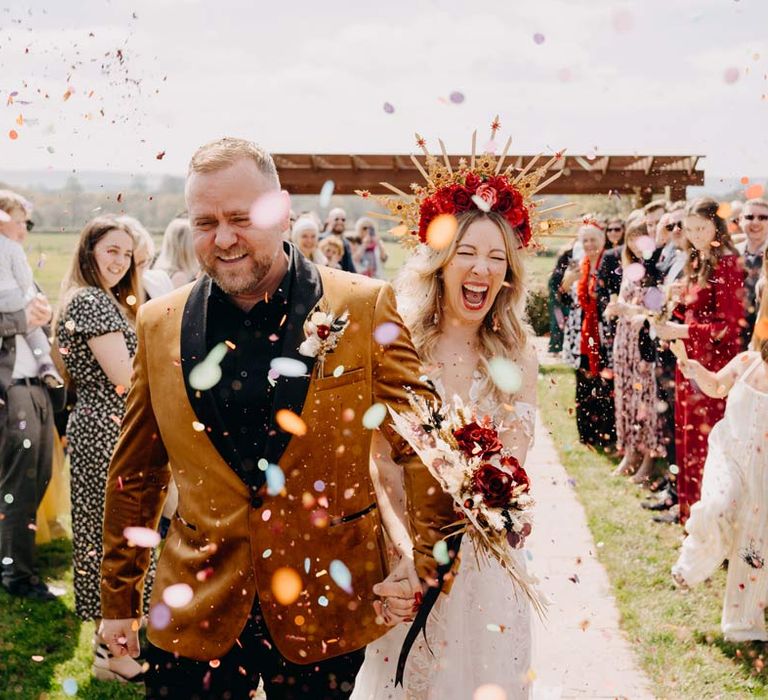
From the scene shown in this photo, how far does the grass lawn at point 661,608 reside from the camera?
4137 mm

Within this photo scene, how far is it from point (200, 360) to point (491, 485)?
877 mm

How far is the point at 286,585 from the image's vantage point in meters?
2.42

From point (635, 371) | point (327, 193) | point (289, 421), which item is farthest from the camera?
point (327, 193)

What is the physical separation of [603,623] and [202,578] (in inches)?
120

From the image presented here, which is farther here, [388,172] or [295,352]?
[388,172]

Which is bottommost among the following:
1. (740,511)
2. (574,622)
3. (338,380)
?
(574,622)

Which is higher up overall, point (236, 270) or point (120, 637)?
point (236, 270)

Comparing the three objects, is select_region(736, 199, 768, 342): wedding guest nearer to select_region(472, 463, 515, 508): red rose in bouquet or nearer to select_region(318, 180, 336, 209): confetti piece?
select_region(318, 180, 336, 209): confetti piece

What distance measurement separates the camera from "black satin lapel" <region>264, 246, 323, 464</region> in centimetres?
232

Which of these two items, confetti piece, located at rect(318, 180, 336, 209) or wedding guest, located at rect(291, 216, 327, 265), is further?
wedding guest, located at rect(291, 216, 327, 265)

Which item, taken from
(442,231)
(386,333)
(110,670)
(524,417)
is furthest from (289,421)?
(110,670)

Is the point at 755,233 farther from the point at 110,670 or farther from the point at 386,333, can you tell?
the point at 110,670

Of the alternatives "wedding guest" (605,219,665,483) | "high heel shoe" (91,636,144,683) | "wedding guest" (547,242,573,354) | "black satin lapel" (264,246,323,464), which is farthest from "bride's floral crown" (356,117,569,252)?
"wedding guest" (547,242,573,354)

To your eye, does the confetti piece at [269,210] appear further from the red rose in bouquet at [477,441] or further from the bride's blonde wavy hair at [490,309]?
the bride's blonde wavy hair at [490,309]
